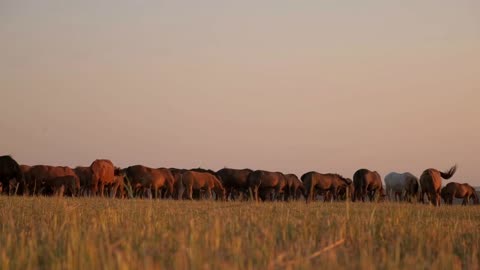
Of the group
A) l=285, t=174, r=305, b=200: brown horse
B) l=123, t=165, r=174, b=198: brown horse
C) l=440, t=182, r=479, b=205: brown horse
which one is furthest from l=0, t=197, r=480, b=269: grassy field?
l=440, t=182, r=479, b=205: brown horse

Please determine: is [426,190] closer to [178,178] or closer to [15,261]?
[178,178]

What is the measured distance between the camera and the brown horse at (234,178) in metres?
35.4

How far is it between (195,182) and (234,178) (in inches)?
258

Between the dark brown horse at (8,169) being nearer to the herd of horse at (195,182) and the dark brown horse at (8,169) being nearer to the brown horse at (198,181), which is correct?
the herd of horse at (195,182)

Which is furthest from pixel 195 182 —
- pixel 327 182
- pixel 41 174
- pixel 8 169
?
pixel 327 182

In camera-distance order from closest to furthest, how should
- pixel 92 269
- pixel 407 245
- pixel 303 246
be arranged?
pixel 92 269 → pixel 303 246 → pixel 407 245

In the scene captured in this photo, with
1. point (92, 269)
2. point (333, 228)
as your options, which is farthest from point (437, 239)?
point (92, 269)

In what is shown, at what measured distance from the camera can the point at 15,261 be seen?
3234 mm

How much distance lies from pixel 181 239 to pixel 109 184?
27352mm

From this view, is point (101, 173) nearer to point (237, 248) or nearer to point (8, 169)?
point (8, 169)

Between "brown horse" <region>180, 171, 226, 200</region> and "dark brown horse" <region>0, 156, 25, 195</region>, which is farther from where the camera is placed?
"brown horse" <region>180, 171, 226, 200</region>

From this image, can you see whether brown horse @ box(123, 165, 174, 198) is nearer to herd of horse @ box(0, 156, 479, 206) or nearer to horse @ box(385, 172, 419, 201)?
herd of horse @ box(0, 156, 479, 206)

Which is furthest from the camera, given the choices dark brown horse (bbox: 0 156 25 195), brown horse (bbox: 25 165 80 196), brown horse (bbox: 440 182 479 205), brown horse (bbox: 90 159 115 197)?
brown horse (bbox: 440 182 479 205)

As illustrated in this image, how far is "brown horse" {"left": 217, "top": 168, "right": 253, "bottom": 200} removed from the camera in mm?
35406
